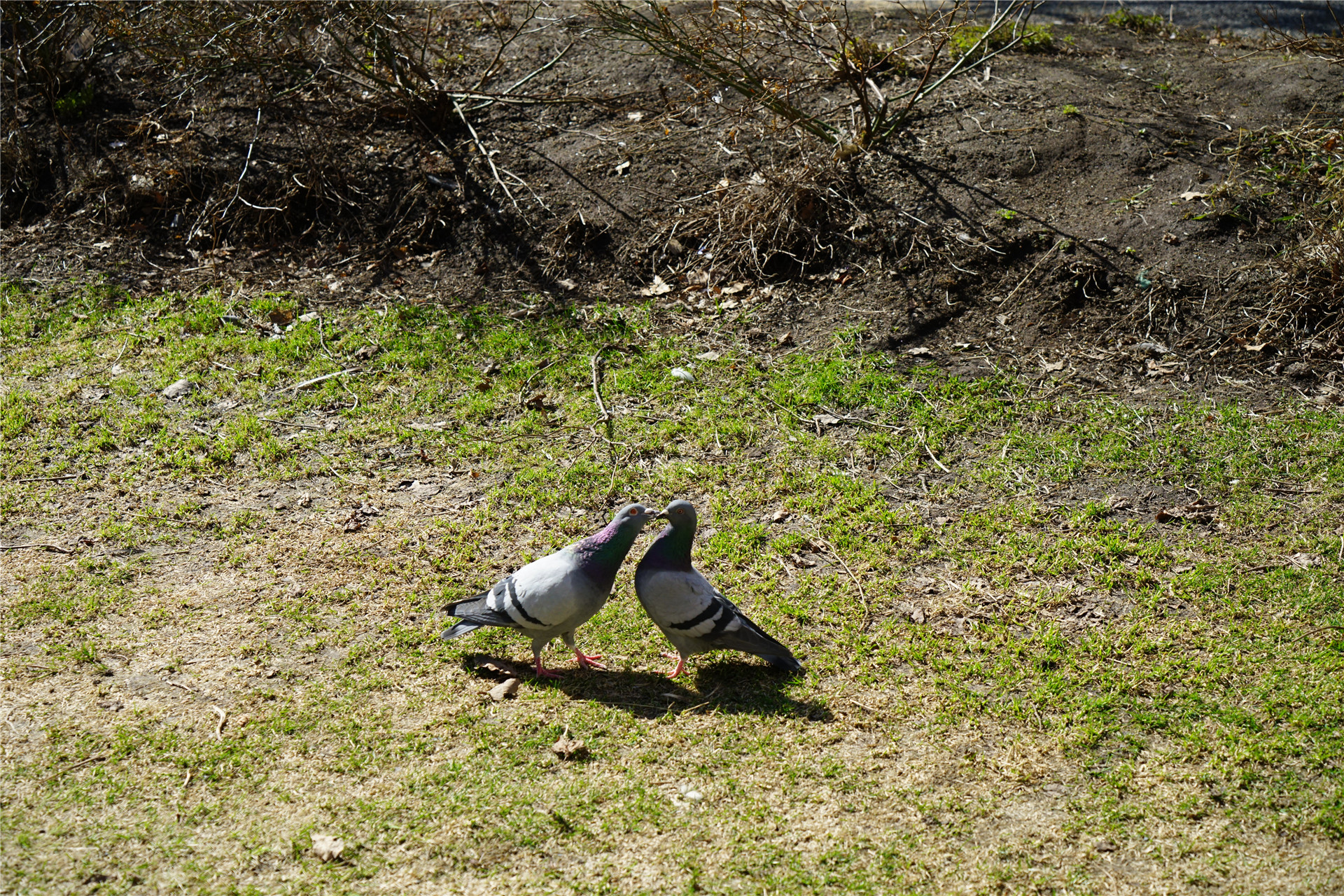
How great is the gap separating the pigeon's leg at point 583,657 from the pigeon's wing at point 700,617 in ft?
1.15

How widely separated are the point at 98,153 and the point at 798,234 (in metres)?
6.16

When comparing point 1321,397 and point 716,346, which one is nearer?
point 1321,397

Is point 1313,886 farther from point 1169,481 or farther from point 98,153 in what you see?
point 98,153

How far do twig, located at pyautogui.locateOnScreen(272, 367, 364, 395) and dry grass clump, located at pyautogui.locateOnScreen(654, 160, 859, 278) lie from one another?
7.54 feet

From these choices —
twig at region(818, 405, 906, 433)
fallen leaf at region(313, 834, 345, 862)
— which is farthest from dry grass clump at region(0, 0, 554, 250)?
fallen leaf at region(313, 834, 345, 862)

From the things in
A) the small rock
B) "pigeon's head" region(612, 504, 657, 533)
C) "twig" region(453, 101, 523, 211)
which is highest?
"twig" region(453, 101, 523, 211)

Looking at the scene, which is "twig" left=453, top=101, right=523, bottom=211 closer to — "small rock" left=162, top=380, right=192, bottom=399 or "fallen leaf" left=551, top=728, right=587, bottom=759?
"small rock" left=162, top=380, right=192, bottom=399

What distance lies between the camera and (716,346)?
6598 millimetres

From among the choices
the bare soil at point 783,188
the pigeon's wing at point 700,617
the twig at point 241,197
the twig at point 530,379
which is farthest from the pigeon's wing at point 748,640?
the twig at point 241,197

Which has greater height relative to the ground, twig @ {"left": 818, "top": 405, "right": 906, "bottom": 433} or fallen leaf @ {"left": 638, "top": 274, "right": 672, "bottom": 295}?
fallen leaf @ {"left": 638, "top": 274, "right": 672, "bottom": 295}

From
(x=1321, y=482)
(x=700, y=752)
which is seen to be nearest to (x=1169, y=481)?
(x=1321, y=482)

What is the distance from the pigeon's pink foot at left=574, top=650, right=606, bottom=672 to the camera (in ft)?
13.8

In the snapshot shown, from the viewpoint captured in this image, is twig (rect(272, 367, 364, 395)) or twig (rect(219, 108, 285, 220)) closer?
twig (rect(272, 367, 364, 395))

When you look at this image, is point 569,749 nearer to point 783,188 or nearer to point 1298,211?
point 783,188
